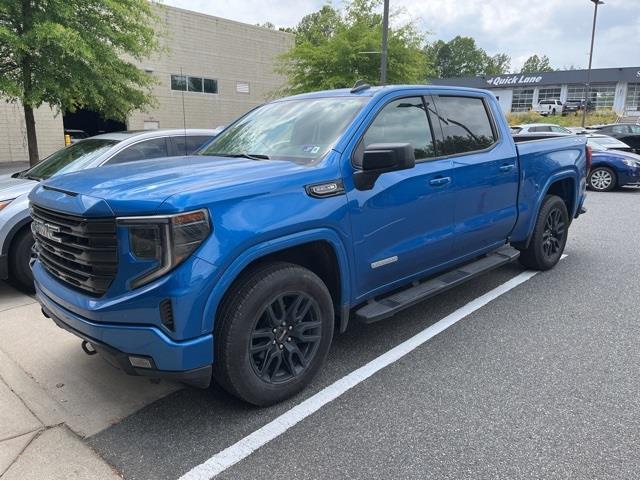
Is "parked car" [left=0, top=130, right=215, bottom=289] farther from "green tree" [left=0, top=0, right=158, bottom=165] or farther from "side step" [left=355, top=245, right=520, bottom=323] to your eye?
"green tree" [left=0, top=0, right=158, bottom=165]

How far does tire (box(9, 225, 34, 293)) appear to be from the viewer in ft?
16.7

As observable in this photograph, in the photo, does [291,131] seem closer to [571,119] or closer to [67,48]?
[67,48]

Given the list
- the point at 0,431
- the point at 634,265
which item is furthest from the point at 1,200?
the point at 634,265

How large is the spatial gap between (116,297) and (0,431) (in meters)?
1.15

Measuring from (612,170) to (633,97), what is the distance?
54338 mm

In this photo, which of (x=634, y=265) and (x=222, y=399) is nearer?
(x=222, y=399)

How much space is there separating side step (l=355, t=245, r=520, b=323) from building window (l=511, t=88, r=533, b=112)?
66.3 metres

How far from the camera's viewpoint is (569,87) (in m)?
61.8

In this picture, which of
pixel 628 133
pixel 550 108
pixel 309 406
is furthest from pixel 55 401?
pixel 550 108

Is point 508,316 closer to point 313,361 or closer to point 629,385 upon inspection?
point 629,385

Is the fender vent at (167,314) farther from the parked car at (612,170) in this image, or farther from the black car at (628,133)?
the black car at (628,133)

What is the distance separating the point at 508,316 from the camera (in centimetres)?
460

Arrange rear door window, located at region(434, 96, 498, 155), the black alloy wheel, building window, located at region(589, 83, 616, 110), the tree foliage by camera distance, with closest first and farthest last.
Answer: the black alloy wheel, rear door window, located at region(434, 96, 498, 155), building window, located at region(589, 83, 616, 110), the tree foliage

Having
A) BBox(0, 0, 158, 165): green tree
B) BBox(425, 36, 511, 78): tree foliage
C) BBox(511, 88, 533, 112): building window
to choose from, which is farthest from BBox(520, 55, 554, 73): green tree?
BBox(0, 0, 158, 165): green tree
